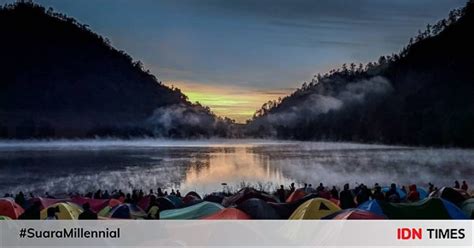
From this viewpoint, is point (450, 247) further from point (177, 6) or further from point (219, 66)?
point (177, 6)

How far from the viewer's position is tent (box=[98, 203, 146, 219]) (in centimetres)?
252

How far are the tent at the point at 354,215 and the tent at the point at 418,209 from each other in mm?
47

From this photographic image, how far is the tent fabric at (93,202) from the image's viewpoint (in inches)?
106

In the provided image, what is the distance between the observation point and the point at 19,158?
9.07 feet

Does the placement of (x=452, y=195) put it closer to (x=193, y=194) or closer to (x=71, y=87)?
(x=193, y=194)

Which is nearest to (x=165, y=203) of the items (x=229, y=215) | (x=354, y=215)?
(x=229, y=215)

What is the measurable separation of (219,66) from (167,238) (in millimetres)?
772

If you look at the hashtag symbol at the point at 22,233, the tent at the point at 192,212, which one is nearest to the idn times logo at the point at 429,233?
the tent at the point at 192,212

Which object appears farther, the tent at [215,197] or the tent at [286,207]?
the tent at [215,197]

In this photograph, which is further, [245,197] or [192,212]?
[245,197]

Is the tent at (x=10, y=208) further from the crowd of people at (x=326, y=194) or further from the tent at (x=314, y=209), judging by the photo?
the tent at (x=314, y=209)

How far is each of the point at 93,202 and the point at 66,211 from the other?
0.23 meters

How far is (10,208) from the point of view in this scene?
254 cm

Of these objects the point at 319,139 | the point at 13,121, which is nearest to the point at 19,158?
the point at 13,121
